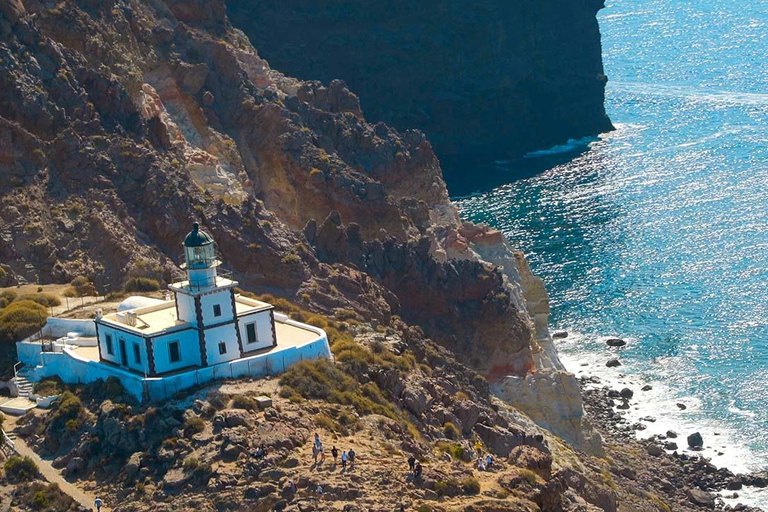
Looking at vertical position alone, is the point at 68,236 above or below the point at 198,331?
above

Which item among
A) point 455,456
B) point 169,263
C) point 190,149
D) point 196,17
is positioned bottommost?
point 455,456

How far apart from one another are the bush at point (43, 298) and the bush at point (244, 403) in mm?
15408

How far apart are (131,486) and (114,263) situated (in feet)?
87.2

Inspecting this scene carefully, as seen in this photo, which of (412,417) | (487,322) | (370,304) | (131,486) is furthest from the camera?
(487,322)

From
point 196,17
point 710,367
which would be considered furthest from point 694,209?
point 196,17

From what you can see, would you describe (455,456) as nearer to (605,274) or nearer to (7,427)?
(7,427)

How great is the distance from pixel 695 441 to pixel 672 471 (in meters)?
4.74

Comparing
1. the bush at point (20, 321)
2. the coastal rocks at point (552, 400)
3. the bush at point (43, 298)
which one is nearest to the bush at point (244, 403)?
the bush at point (20, 321)

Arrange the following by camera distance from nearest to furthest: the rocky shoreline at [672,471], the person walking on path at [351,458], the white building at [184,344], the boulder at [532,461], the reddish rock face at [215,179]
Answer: the person walking on path at [351,458] → the white building at [184,344] → the boulder at [532,461] → the reddish rock face at [215,179] → the rocky shoreline at [672,471]

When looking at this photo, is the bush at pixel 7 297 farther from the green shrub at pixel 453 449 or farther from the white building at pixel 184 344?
the green shrub at pixel 453 449

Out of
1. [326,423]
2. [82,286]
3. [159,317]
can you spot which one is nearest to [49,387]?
[159,317]

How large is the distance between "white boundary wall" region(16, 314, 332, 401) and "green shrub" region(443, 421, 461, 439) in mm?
6055

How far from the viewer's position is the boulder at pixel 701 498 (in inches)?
3947

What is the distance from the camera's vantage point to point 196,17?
396 feet
